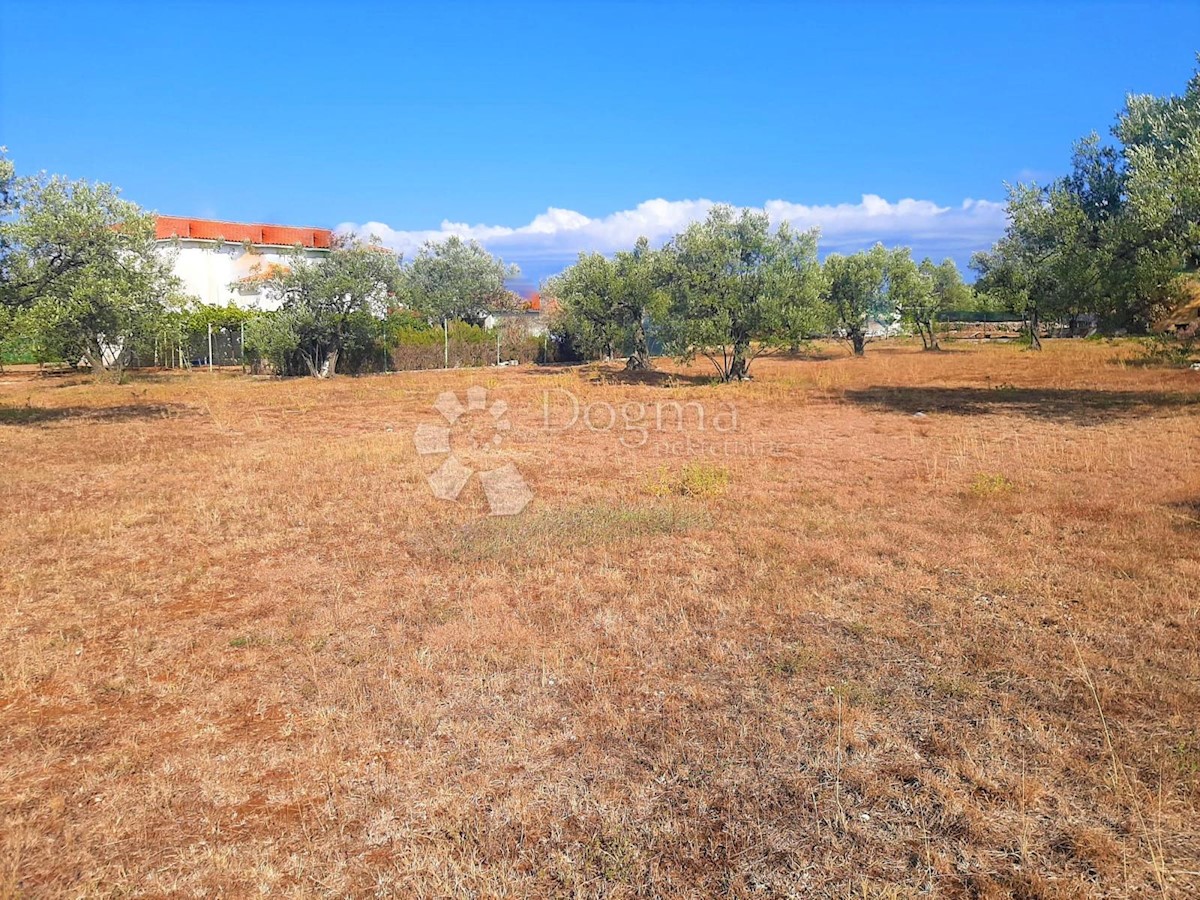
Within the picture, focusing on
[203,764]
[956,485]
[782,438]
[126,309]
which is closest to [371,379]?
[126,309]

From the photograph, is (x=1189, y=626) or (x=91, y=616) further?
(x=91, y=616)

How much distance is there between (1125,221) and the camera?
16500mm

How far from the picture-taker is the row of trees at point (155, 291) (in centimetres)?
1625

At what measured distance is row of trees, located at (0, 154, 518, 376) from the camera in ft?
53.3

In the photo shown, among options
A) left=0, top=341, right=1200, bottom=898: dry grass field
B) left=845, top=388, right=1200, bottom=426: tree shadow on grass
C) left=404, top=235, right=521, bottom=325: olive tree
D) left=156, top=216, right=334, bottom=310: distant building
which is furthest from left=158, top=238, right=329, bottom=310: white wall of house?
left=0, top=341, right=1200, bottom=898: dry grass field

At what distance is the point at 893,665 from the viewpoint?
5.27 meters

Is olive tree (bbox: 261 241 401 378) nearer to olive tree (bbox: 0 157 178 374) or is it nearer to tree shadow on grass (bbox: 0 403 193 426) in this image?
tree shadow on grass (bbox: 0 403 193 426)

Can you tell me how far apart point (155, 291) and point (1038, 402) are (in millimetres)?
26013

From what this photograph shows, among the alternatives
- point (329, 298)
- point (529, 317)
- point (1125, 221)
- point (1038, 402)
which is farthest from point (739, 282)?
point (529, 317)

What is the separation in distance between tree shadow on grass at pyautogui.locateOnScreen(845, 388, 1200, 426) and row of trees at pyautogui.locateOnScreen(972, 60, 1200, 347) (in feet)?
8.08

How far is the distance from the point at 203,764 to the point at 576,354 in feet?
146

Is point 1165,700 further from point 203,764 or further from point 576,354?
point 576,354

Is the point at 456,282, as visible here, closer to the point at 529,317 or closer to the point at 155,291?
the point at 529,317

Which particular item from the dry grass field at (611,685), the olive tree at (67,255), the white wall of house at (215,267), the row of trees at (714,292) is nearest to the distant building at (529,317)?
the row of trees at (714,292)
